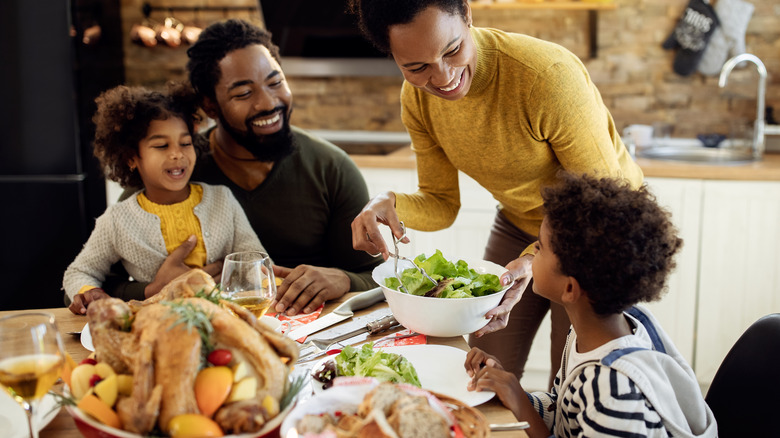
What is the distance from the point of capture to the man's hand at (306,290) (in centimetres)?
146

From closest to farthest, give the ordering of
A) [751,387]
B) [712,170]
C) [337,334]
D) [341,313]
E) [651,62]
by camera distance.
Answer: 1. [751,387]
2. [337,334]
3. [341,313]
4. [712,170]
5. [651,62]

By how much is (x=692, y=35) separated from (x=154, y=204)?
2.50 meters

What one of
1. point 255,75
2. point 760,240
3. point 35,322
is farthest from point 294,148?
point 760,240

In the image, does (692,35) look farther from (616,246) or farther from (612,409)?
(612,409)

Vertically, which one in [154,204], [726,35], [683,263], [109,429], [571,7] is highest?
[571,7]

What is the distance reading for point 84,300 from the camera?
1.47 meters

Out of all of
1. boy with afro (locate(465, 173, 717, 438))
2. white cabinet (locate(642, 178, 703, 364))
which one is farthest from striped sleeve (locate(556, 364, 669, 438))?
white cabinet (locate(642, 178, 703, 364))

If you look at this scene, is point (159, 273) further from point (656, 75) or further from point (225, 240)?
point (656, 75)

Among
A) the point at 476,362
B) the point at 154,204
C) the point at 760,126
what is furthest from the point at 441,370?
the point at 760,126

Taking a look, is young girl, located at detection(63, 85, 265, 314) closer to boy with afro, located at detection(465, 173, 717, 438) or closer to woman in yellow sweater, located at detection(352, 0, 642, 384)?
woman in yellow sweater, located at detection(352, 0, 642, 384)

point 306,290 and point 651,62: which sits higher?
point 651,62

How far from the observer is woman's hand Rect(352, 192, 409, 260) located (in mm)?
1438

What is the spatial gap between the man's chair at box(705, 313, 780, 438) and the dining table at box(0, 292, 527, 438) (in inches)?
17.0

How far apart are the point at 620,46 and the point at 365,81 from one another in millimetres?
1224
